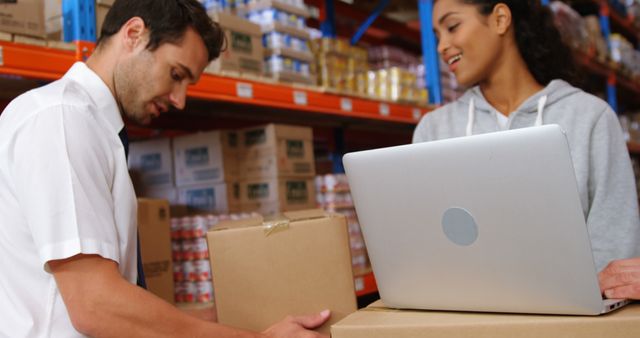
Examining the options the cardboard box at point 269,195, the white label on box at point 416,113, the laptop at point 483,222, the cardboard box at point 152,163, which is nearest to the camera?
the laptop at point 483,222

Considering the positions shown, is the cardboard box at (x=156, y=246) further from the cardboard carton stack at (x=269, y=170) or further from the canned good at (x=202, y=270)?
the cardboard carton stack at (x=269, y=170)

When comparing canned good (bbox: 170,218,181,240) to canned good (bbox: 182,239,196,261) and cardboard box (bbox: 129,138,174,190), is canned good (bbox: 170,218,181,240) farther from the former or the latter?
cardboard box (bbox: 129,138,174,190)

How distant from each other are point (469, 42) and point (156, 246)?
3.79 ft

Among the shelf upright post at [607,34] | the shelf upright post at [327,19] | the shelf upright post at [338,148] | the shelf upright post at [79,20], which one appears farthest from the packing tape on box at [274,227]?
the shelf upright post at [607,34]

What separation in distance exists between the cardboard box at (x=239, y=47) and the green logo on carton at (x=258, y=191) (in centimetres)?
44

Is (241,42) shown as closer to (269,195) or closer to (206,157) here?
(206,157)

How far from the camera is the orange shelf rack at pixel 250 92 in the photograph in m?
1.53

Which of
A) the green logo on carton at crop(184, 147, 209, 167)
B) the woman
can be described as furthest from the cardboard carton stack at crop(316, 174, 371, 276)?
the woman

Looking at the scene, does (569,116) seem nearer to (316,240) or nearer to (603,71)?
(316,240)

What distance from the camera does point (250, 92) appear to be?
2.22m

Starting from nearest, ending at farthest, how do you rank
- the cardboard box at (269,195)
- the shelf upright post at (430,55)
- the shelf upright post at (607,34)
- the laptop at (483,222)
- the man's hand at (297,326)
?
the laptop at (483,222) < the man's hand at (297,326) < the cardboard box at (269,195) < the shelf upright post at (430,55) < the shelf upright post at (607,34)

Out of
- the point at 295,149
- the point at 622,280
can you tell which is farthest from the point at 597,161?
the point at 295,149

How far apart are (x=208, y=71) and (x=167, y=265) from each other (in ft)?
2.18

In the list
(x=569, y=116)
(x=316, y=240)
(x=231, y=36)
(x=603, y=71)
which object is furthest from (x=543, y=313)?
(x=603, y=71)
